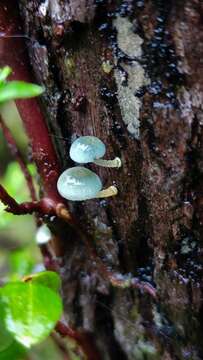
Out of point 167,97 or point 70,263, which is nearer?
point 167,97

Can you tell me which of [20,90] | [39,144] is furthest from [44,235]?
[20,90]

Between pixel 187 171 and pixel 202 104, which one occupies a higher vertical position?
pixel 202 104

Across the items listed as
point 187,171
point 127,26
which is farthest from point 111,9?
point 187,171

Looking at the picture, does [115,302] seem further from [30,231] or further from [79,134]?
[30,231]

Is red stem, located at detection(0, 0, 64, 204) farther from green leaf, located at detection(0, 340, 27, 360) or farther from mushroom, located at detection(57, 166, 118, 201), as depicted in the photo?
green leaf, located at detection(0, 340, 27, 360)

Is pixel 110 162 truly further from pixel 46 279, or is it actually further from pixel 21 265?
pixel 21 265

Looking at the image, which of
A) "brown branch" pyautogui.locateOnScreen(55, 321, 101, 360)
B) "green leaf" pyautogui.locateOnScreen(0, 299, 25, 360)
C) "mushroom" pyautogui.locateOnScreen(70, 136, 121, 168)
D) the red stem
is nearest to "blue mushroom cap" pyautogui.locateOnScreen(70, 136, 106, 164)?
"mushroom" pyautogui.locateOnScreen(70, 136, 121, 168)

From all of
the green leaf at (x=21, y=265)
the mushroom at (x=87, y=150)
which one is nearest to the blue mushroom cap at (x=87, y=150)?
the mushroom at (x=87, y=150)
